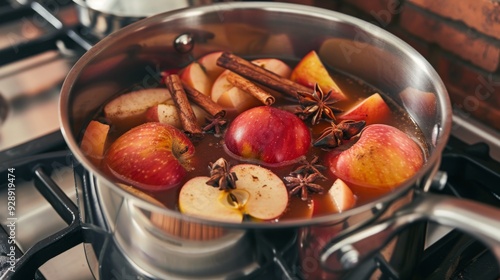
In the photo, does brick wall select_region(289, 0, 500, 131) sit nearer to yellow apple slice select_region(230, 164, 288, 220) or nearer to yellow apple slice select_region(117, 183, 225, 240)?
yellow apple slice select_region(230, 164, 288, 220)

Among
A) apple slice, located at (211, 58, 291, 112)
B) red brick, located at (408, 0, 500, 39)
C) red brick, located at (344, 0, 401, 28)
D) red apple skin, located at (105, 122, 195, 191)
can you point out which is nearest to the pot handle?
red apple skin, located at (105, 122, 195, 191)

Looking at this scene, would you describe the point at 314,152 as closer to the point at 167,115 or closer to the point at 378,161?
the point at 378,161

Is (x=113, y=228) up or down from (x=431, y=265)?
up

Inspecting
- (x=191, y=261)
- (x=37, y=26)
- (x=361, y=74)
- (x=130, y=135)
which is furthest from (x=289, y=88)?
(x=37, y=26)

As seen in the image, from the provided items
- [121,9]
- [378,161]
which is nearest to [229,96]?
[378,161]

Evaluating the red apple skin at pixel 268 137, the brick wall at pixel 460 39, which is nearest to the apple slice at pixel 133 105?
the red apple skin at pixel 268 137

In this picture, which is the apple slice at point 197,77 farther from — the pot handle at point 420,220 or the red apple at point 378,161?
the pot handle at point 420,220

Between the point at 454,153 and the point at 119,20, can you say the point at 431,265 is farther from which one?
the point at 119,20
